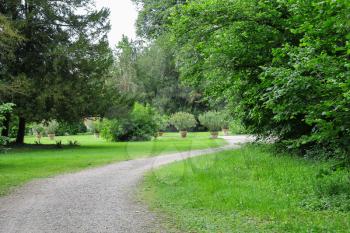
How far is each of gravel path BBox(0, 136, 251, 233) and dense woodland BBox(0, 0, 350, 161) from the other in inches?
124

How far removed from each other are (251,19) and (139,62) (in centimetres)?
5222

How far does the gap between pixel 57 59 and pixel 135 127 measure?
1042cm

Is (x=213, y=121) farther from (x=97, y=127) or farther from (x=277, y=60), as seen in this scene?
(x=277, y=60)

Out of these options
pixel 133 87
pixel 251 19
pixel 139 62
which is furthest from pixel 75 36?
pixel 139 62

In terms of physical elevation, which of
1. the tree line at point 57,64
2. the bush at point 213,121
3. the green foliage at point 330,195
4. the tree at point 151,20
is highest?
the tree at point 151,20

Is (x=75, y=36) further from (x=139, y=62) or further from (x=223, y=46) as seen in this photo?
(x=139, y=62)

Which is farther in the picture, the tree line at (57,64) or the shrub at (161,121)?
the shrub at (161,121)

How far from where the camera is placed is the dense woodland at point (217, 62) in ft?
20.8

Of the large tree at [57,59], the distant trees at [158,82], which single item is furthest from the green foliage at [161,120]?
the distant trees at [158,82]

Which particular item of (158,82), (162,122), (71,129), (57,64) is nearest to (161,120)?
(162,122)

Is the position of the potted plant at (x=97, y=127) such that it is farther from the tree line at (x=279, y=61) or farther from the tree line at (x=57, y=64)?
the tree line at (x=279, y=61)

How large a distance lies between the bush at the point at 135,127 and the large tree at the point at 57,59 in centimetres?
592

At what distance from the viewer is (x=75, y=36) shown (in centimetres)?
2895

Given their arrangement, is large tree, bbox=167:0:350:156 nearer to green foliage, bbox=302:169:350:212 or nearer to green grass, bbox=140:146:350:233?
green foliage, bbox=302:169:350:212
